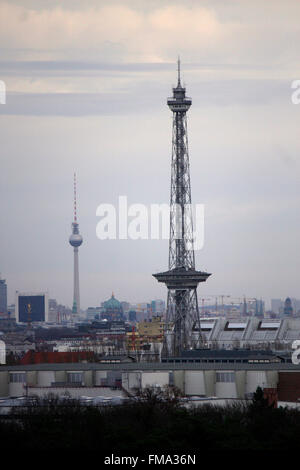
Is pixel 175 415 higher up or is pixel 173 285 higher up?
pixel 173 285

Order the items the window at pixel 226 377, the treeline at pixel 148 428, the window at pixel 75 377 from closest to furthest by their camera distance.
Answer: the treeline at pixel 148 428 → the window at pixel 226 377 → the window at pixel 75 377

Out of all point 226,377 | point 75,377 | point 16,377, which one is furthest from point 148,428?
point 16,377

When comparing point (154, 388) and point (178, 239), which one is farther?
point (178, 239)

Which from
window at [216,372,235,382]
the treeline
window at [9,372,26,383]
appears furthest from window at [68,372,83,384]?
the treeline

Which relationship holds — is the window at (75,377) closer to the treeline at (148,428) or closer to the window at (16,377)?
the window at (16,377)

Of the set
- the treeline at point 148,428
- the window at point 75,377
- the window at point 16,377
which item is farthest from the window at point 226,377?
the treeline at point 148,428

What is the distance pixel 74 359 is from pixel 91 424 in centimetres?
6646

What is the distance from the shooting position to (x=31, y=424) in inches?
2499

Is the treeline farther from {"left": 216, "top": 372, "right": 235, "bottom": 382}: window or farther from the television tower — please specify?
the television tower

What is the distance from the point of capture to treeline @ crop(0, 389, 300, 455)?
58.8 meters

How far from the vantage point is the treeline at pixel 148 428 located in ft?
193

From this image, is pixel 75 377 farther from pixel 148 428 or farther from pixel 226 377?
pixel 148 428
